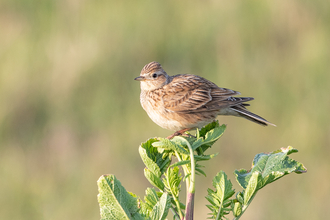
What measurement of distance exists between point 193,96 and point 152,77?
2.23ft

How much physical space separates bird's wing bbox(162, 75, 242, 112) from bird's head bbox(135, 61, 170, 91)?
122 mm

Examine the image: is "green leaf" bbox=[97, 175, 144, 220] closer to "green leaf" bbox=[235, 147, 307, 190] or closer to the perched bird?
"green leaf" bbox=[235, 147, 307, 190]

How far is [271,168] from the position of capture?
217 cm

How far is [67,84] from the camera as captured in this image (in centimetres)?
886

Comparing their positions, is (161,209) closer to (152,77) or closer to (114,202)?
(114,202)

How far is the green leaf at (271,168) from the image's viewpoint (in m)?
2.10

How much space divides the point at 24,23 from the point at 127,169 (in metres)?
4.54

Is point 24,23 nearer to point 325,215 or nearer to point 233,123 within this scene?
point 233,123

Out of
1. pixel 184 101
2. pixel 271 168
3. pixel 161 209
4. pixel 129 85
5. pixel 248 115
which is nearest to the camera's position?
pixel 161 209

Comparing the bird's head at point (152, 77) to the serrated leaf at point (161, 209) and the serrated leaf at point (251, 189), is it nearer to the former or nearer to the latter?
the serrated leaf at point (251, 189)

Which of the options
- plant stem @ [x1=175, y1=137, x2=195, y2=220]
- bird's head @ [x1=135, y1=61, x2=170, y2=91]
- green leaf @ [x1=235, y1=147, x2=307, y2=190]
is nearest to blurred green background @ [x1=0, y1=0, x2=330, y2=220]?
bird's head @ [x1=135, y1=61, x2=170, y2=91]

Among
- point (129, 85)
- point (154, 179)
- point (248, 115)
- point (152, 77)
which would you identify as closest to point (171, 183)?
point (154, 179)

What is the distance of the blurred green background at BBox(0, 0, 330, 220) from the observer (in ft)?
26.1

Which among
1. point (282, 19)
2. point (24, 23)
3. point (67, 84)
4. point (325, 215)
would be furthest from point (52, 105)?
point (325, 215)
